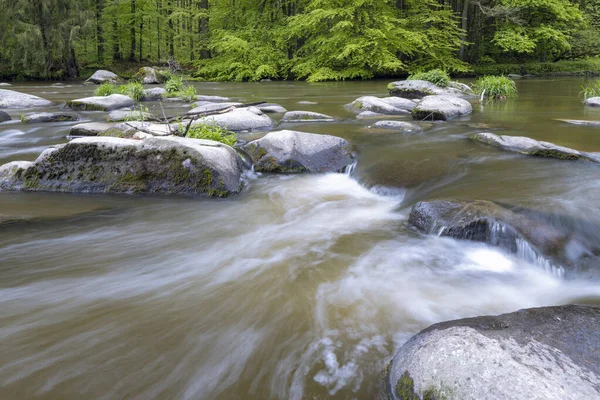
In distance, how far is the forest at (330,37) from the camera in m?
21.1

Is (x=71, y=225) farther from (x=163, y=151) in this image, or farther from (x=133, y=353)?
(x=133, y=353)

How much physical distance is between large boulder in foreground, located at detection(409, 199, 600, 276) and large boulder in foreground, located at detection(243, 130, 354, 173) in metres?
2.25

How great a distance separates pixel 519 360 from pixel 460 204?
6.96 ft

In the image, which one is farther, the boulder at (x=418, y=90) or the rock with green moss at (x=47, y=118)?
the boulder at (x=418, y=90)

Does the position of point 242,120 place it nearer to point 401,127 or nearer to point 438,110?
point 401,127

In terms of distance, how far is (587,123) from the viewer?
7.74 m

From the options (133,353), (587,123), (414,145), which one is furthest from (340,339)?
(587,123)

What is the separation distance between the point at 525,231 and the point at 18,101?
1388 centimetres

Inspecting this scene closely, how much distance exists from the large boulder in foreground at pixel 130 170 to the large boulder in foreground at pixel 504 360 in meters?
3.31

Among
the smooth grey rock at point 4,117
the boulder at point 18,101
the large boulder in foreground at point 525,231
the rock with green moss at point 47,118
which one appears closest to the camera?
the large boulder in foreground at point 525,231

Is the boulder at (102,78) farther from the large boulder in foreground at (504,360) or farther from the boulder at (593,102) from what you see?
the large boulder in foreground at (504,360)

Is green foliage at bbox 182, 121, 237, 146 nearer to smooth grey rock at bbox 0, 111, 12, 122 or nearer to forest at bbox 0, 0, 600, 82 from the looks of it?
smooth grey rock at bbox 0, 111, 12, 122

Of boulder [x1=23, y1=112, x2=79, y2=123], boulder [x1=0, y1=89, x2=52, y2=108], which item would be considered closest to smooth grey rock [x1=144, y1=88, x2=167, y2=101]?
boulder [x1=0, y1=89, x2=52, y2=108]

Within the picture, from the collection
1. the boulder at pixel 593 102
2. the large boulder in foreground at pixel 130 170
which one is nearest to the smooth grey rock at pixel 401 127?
the large boulder in foreground at pixel 130 170
